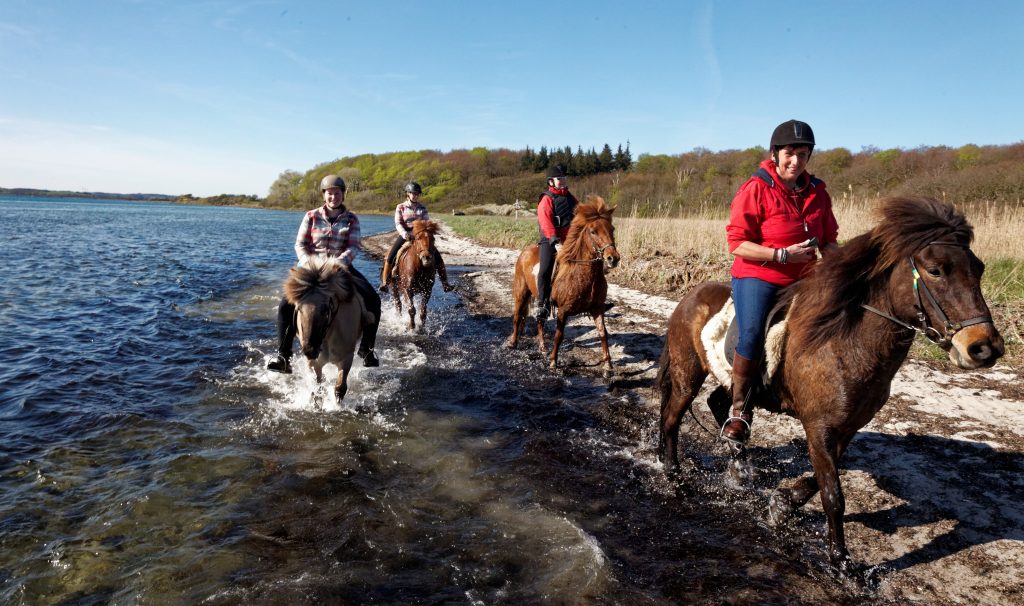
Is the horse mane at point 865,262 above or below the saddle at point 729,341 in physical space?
above

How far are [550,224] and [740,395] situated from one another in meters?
5.51

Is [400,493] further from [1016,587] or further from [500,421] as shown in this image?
[1016,587]

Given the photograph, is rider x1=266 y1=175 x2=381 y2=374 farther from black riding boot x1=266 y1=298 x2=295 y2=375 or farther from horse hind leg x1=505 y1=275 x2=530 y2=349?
horse hind leg x1=505 y1=275 x2=530 y2=349

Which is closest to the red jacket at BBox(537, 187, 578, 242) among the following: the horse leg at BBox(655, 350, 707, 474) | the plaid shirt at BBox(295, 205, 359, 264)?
the plaid shirt at BBox(295, 205, 359, 264)

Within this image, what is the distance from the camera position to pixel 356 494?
14.8 ft

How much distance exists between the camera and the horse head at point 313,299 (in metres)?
5.66

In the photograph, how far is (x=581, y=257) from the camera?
8.18 metres

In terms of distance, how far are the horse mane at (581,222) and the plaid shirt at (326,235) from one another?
340 cm

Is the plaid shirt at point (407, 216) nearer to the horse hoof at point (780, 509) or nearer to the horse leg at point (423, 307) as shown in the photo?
the horse leg at point (423, 307)

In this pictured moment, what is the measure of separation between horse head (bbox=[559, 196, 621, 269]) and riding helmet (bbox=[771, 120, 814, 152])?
380cm

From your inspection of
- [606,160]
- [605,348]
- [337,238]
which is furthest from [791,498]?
[606,160]

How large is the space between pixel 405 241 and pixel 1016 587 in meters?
10.7

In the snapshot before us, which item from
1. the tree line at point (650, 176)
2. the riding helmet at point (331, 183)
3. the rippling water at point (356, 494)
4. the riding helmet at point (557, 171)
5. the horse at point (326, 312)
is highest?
the tree line at point (650, 176)

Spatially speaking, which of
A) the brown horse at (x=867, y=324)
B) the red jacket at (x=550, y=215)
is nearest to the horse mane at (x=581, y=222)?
the red jacket at (x=550, y=215)
